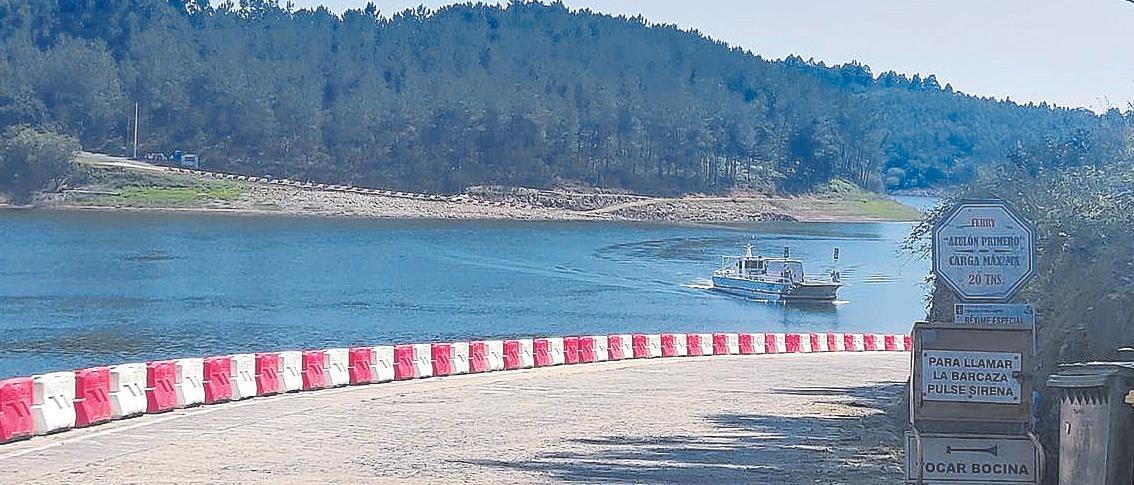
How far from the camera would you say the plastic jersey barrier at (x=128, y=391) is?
62.4 ft

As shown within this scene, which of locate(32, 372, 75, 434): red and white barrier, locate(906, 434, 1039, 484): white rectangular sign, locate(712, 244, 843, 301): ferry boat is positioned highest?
locate(906, 434, 1039, 484): white rectangular sign

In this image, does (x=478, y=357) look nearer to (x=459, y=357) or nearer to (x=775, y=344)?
(x=459, y=357)

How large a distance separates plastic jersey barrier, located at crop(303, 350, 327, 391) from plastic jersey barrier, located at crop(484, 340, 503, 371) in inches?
213

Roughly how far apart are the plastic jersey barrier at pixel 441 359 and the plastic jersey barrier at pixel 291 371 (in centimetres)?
413

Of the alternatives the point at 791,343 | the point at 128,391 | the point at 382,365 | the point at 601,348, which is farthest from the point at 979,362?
the point at 791,343

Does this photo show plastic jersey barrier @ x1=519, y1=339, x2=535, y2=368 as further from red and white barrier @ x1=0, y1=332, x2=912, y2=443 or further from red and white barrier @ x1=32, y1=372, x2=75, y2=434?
red and white barrier @ x1=32, y1=372, x2=75, y2=434

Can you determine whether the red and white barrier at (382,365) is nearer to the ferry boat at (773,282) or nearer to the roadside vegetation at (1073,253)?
the roadside vegetation at (1073,253)

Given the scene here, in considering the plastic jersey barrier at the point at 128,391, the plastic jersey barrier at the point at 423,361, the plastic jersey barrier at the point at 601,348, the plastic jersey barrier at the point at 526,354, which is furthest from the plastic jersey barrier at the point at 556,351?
the plastic jersey barrier at the point at 128,391

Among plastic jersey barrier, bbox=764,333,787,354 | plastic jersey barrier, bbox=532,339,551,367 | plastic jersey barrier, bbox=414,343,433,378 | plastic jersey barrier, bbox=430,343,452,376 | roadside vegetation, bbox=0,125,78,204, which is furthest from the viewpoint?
roadside vegetation, bbox=0,125,78,204

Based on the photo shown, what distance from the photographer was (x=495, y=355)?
29.8m

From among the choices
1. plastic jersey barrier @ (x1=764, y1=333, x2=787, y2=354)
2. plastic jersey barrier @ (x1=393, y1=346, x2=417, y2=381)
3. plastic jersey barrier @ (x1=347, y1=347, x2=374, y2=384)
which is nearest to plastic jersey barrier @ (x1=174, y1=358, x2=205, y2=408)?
plastic jersey barrier @ (x1=347, y1=347, x2=374, y2=384)

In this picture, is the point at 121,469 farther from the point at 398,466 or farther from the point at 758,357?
the point at 758,357

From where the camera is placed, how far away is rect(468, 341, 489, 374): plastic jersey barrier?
94.5 ft

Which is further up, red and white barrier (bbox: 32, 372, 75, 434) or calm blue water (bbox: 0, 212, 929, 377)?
red and white barrier (bbox: 32, 372, 75, 434)
